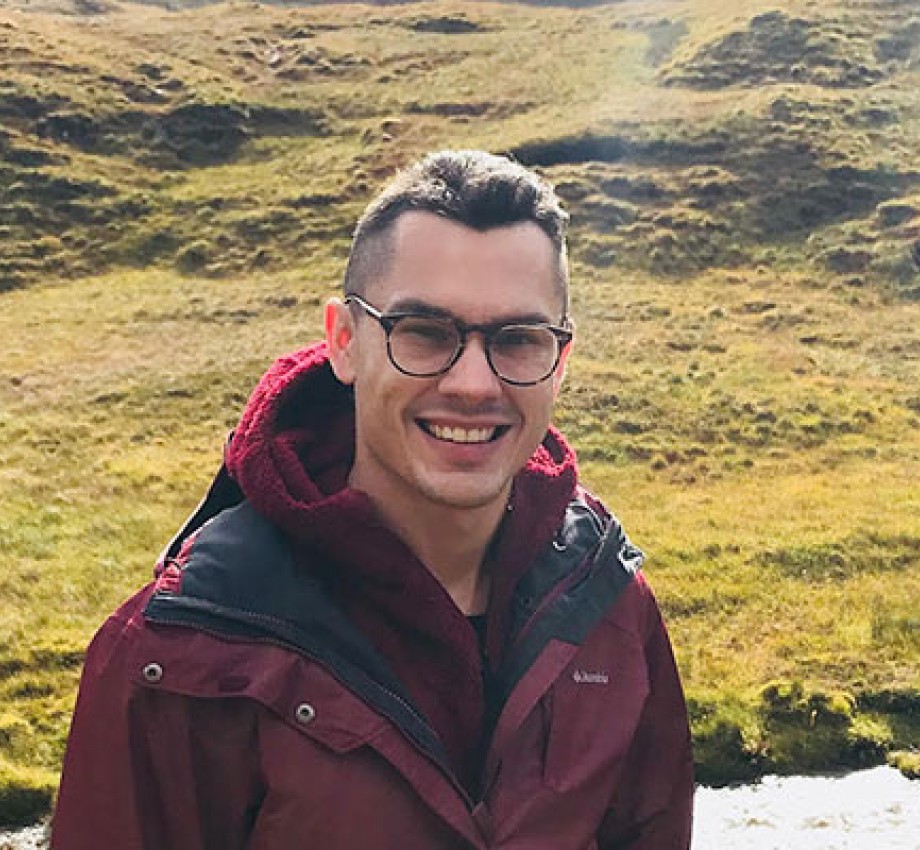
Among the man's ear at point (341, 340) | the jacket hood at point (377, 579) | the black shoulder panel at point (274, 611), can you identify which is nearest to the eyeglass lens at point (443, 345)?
the man's ear at point (341, 340)

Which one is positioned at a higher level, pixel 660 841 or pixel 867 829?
pixel 660 841

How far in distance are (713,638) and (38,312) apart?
1113 inches


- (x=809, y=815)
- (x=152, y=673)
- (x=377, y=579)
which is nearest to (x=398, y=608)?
(x=377, y=579)

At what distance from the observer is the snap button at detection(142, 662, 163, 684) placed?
3318mm

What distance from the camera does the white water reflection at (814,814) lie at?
9.60 meters

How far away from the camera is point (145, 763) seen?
3.41m

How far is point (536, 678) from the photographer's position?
3982 millimetres

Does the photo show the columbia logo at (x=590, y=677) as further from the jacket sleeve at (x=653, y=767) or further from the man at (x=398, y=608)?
the jacket sleeve at (x=653, y=767)

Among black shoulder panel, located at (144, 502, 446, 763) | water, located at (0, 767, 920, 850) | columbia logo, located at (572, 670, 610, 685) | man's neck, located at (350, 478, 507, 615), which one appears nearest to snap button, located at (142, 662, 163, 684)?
black shoulder panel, located at (144, 502, 446, 763)

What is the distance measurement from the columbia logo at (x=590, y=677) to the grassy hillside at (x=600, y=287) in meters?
7.60

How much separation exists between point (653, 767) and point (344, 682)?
1.79 meters

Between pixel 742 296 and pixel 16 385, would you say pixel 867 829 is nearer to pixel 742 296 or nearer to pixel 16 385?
pixel 16 385

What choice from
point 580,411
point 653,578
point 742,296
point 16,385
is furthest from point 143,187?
point 653,578

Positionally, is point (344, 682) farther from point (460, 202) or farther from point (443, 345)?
point (460, 202)
